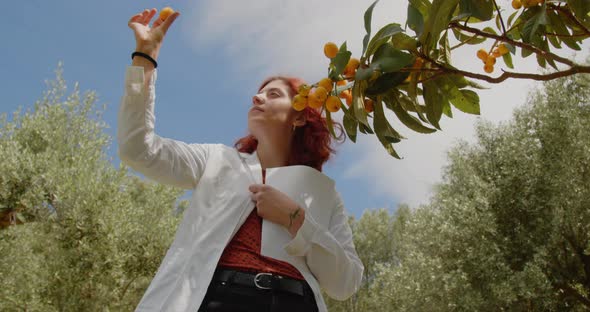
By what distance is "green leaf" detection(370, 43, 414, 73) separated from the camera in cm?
140

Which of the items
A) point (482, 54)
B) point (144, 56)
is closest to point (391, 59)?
point (482, 54)

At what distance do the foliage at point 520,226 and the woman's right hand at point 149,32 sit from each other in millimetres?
9291

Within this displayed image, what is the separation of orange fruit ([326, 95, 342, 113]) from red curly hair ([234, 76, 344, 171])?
3.08 ft

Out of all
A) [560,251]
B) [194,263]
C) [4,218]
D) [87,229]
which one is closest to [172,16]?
[194,263]

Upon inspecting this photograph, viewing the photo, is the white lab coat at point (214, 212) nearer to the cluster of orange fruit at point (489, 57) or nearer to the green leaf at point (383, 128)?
the green leaf at point (383, 128)

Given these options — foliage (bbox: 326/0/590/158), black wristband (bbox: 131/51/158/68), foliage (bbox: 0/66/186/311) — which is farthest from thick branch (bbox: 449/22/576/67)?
foliage (bbox: 0/66/186/311)

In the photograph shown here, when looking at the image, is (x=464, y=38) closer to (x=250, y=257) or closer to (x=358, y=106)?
(x=358, y=106)

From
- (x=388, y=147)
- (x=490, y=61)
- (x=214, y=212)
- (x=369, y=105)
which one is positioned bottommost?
(x=214, y=212)

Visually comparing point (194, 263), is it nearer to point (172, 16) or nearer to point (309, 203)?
point (309, 203)

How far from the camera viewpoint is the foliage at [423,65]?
4.75ft

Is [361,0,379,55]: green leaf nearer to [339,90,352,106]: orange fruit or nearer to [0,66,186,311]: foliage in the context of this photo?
[339,90,352,106]: orange fruit

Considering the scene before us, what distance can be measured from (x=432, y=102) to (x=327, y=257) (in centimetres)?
81

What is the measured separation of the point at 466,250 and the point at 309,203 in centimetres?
901

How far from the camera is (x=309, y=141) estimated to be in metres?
2.57
